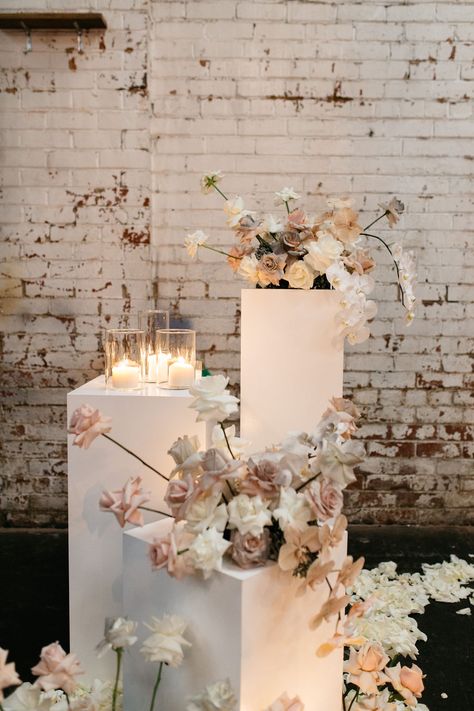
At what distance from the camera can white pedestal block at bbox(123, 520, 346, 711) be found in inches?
37.6

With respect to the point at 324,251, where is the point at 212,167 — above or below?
above

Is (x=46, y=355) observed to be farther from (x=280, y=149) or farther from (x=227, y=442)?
(x=227, y=442)

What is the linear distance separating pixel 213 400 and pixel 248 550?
24 centimetres

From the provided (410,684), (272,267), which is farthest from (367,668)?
(272,267)

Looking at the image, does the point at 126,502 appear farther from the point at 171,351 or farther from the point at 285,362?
the point at 171,351

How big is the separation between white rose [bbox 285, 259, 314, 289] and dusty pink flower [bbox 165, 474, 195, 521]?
20.9 inches

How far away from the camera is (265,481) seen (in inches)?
38.8

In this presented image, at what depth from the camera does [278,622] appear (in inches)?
39.3

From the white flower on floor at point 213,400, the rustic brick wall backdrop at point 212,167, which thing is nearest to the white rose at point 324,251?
the white flower on floor at point 213,400

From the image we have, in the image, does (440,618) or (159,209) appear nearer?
(440,618)

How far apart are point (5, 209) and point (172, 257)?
0.70m

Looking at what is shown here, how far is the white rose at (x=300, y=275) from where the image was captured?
132cm

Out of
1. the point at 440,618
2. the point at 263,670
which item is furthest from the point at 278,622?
the point at 440,618

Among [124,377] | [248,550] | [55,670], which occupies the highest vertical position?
[124,377]
